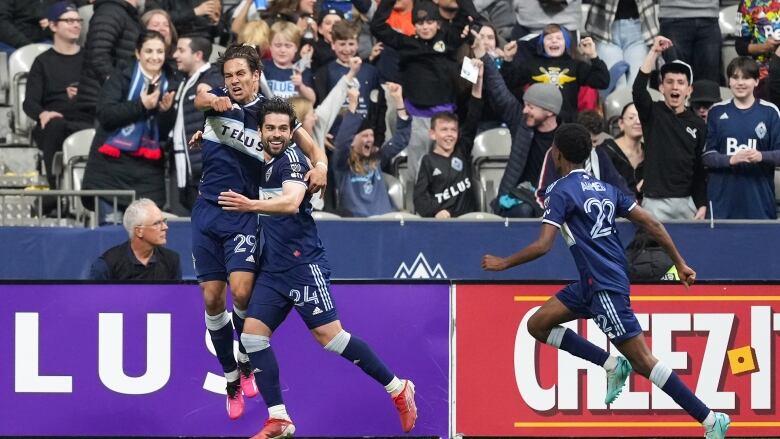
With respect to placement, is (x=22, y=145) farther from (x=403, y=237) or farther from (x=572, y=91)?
(x=572, y=91)

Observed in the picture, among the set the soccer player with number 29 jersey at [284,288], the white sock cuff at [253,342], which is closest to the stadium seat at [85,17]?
the soccer player with number 29 jersey at [284,288]

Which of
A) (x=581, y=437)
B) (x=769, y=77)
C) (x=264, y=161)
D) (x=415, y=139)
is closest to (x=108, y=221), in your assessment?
(x=415, y=139)

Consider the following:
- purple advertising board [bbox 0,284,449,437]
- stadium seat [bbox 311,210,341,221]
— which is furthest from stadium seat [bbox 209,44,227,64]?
purple advertising board [bbox 0,284,449,437]

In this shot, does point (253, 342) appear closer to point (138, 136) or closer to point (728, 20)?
point (138, 136)

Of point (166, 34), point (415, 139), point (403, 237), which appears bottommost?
point (403, 237)

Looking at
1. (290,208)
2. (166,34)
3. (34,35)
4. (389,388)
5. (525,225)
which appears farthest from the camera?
(34,35)

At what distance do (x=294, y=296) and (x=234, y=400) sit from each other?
1034 mm

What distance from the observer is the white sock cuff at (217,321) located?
9836 mm

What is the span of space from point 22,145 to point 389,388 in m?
6.28

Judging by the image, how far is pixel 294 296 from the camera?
9.48 metres

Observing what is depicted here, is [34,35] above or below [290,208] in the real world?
above

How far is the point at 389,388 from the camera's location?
382 inches

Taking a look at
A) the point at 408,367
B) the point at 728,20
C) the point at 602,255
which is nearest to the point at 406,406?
the point at 408,367

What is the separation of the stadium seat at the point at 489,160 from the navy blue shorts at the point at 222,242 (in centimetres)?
436
